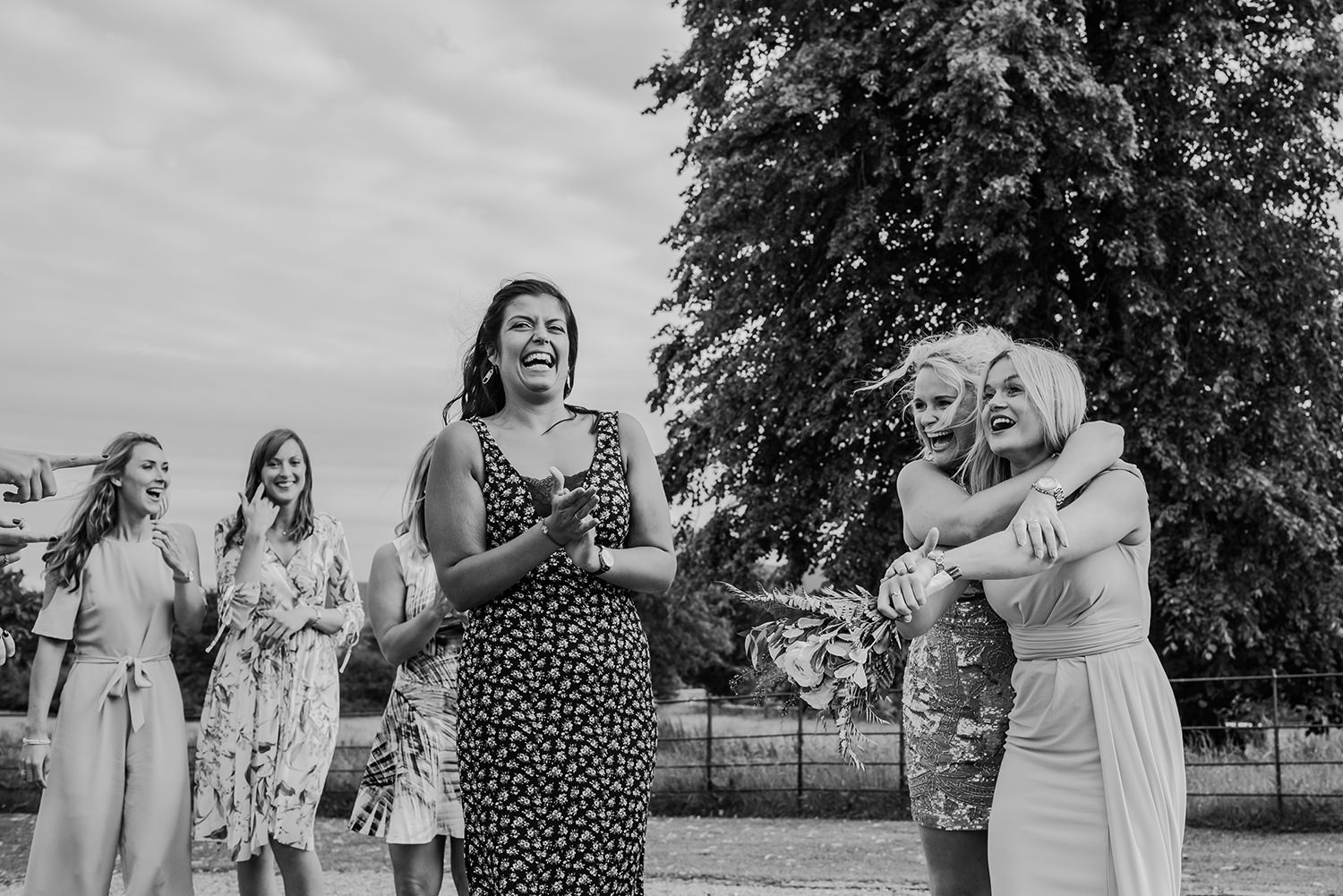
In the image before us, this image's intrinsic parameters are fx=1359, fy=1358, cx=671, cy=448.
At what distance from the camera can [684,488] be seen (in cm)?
2275

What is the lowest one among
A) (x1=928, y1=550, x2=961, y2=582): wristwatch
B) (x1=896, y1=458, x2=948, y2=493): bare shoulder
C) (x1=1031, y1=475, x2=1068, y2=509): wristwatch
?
(x1=928, y1=550, x2=961, y2=582): wristwatch

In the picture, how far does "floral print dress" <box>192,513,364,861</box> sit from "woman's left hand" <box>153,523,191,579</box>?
225 millimetres

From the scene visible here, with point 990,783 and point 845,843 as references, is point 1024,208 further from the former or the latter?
point 990,783

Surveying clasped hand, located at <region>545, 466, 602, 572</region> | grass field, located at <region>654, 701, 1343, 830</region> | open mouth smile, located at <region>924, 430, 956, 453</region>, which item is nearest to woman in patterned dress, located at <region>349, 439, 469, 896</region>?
clasped hand, located at <region>545, 466, 602, 572</region>

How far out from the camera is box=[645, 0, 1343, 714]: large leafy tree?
18453mm

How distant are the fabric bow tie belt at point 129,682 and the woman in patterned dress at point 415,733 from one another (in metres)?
1.23


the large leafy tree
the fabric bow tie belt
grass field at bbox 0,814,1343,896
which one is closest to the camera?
the fabric bow tie belt

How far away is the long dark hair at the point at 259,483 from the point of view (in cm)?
663

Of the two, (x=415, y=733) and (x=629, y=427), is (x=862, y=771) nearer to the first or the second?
(x=415, y=733)

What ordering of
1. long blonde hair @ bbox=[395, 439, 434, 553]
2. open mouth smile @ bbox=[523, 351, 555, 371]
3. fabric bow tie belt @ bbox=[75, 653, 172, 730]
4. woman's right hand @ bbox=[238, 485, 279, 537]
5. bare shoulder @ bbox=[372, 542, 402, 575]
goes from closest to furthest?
open mouth smile @ bbox=[523, 351, 555, 371] → long blonde hair @ bbox=[395, 439, 434, 553] → bare shoulder @ bbox=[372, 542, 402, 575] → fabric bow tie belt @ bbox=[75, 653, 172, 730] → woman's right hand @ bbox=[238, 485, 279, 537]

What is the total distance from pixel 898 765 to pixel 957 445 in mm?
11940

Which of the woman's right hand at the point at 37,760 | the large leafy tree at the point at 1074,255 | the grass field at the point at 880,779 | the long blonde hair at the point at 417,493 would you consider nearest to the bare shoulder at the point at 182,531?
the woman's right hand at the point at 37,760

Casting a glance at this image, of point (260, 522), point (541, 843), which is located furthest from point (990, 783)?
point (260, 522)

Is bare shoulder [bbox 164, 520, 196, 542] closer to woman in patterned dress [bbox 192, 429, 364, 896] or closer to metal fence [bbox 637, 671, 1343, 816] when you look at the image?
woman in patterned dress [bbox 192, 429, 364, 896]
